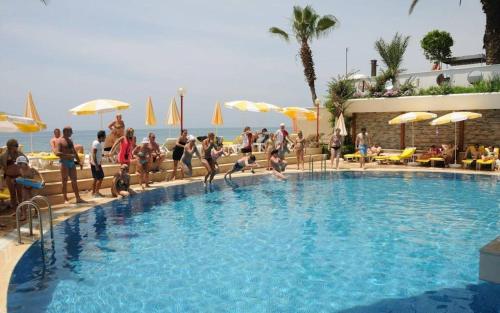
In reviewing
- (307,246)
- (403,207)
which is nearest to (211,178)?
(403,207)

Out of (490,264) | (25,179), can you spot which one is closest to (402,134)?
(25,179)

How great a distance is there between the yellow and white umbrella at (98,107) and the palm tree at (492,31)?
55.1ft

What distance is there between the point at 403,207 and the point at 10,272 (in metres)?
8.76

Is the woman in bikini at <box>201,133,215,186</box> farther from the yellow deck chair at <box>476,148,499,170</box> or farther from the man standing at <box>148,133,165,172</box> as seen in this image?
the yellow deck chair at <box>476,148,499,170</box>

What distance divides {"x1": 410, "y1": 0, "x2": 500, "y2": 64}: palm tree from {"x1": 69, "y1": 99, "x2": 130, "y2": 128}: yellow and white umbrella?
55.1 ft

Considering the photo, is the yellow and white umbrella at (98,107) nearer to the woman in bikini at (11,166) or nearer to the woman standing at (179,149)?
the woman standing at (179,149)

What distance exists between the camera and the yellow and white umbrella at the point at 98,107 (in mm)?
13992

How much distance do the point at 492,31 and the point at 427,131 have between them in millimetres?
5390

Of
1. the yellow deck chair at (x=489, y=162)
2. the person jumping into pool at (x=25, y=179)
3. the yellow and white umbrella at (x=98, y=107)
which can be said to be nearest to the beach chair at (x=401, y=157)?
the yellow deck chair at (x=489, y=162)

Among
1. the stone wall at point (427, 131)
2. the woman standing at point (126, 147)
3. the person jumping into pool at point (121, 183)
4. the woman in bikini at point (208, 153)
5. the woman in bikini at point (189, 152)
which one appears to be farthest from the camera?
the stone wall at point (427, 131)

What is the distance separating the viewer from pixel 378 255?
704 cm

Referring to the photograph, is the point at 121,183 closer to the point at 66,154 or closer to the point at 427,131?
the point at 66,154

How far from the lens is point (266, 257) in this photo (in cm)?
697

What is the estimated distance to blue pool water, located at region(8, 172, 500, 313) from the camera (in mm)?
5254
